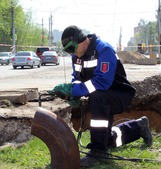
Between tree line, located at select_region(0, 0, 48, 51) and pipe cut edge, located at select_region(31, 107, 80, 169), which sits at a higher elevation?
tree line, located at select_region(0, 0, 48, 51)

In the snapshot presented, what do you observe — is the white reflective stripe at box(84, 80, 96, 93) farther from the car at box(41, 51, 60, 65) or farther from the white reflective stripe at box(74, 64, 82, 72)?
the car at box(41, 51, 60, 65)

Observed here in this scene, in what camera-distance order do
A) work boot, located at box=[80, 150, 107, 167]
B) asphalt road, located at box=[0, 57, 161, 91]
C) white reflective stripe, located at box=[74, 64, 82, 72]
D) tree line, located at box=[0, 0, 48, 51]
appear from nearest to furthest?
work boot, located at box=[80, 150, 107, 167] → white reflective stripe, located at box=[74, 64, 82, 72] → asphalt road, located at box=[0, 57, 161, 91] → tree line, located at box=[0, 0, 48, 51]

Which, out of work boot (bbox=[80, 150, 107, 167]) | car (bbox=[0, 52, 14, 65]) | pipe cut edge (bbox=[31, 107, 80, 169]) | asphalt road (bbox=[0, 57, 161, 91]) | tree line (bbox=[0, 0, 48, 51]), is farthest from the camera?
tree line (bbox=[0, 0, 48, 51])

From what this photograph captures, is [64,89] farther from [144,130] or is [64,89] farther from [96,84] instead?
[144,130]

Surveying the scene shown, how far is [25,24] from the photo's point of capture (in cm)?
7775

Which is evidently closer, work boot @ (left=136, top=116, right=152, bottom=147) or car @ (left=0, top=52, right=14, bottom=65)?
work boot @ (left=136, top=116, right=152, bottom=147)

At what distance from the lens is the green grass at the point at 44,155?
430 centimetres

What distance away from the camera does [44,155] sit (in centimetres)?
474

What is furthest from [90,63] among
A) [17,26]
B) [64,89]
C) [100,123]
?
[17,26]

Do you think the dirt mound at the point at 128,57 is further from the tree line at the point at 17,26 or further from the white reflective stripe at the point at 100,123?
the white reflective stripe at the point at 100,123

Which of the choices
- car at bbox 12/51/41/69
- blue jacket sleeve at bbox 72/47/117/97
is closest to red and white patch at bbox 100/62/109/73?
blue jacket sleeve at bbox 72/47/117/97

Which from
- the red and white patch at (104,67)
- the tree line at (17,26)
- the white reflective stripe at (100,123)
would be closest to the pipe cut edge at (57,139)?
the white reflective stripe at (100,123)

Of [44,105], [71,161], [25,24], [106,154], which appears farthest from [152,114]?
[25,24]

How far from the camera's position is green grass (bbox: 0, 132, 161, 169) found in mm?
4305
